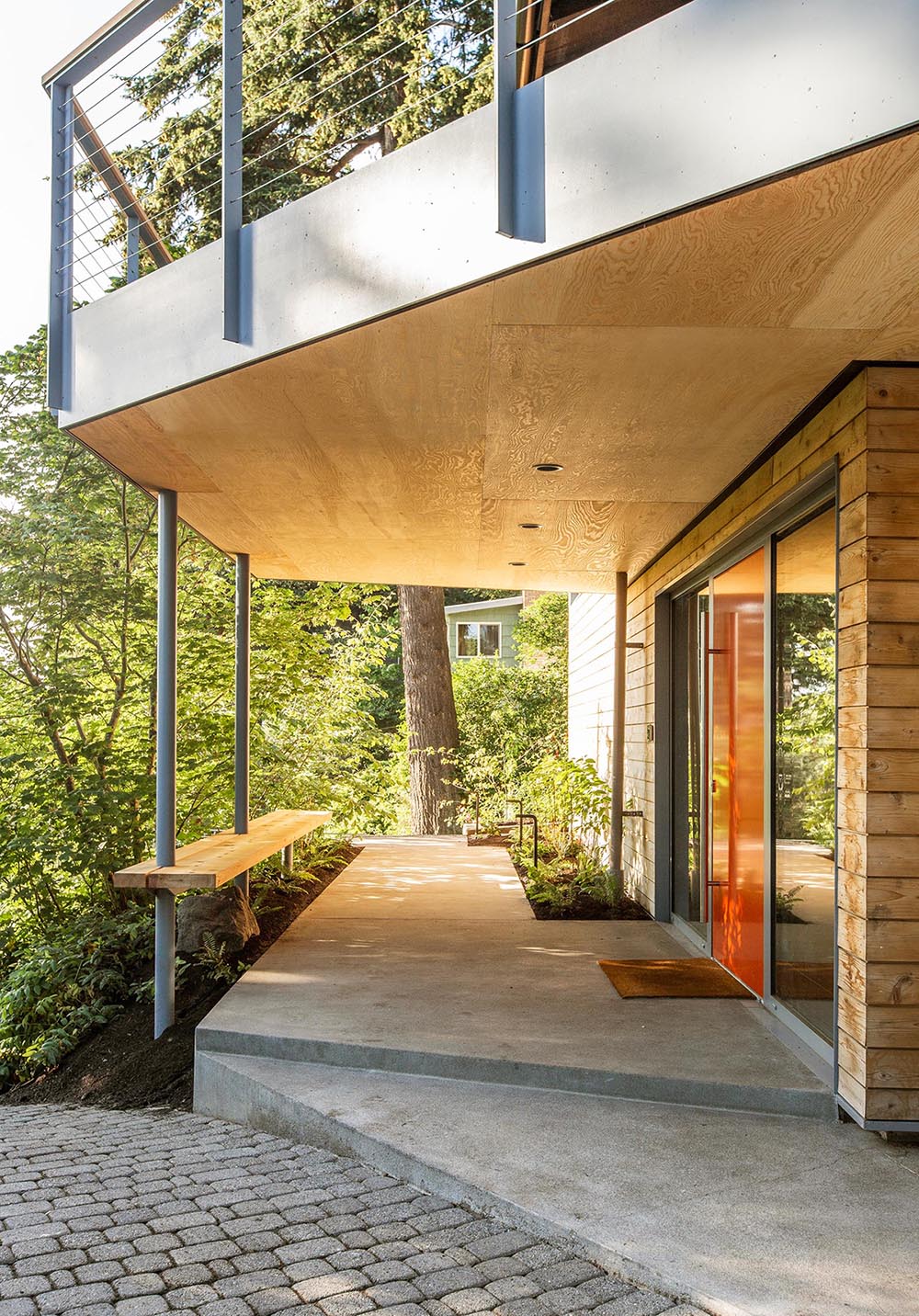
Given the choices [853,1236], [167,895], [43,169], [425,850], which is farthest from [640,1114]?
[43,169]

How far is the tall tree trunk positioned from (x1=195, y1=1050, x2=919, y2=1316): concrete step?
31.0 ft

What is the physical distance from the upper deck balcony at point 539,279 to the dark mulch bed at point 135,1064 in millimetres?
2386

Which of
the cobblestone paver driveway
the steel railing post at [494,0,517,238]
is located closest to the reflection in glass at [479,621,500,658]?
the cobblestone paver driveway

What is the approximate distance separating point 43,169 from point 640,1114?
11729mm

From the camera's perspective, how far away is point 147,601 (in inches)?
279

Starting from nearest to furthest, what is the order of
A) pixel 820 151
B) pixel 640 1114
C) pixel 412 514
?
pixel 820 151 → pixel 640 1114 → pixel 412 514

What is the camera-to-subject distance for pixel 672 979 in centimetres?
489

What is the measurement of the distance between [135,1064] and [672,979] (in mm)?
2411

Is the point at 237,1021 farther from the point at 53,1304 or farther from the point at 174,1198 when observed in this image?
the point at 53,1304

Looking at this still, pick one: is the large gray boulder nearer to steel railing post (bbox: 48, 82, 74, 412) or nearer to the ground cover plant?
the ground cover plant

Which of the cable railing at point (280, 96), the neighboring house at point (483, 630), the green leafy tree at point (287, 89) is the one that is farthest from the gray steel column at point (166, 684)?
the neighboring house at point (483, 630)

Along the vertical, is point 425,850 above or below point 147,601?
below

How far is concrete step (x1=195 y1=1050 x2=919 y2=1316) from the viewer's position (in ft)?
7.78

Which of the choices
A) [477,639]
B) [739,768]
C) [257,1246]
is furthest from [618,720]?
[477,639]
